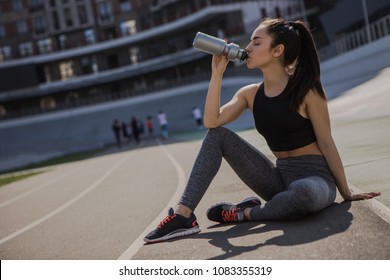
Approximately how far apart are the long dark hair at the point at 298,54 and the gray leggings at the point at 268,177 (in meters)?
0.53

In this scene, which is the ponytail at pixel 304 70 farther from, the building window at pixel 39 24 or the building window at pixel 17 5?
the building window at pixel 17 5

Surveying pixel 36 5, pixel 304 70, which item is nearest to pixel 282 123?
pixel 304 70

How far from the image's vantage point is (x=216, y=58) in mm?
4250

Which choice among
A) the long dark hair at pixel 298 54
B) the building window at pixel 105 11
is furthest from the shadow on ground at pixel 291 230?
the building window at pixel 105 11

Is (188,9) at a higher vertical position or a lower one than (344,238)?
higher

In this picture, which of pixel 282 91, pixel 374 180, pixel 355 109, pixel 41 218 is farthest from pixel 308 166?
pixel 355 109

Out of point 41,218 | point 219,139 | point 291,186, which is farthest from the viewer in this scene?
point 41,218

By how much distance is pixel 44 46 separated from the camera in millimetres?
64312

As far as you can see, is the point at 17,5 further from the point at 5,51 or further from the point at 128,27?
the point at 128,27

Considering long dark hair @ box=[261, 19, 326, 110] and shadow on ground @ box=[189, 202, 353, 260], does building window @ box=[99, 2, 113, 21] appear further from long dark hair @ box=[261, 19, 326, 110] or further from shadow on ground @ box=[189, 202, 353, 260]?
shadow on ground @ box=[189, 202, 353, 260]

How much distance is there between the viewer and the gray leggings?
3.93 meters

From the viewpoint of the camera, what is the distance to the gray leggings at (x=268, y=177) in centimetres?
393
